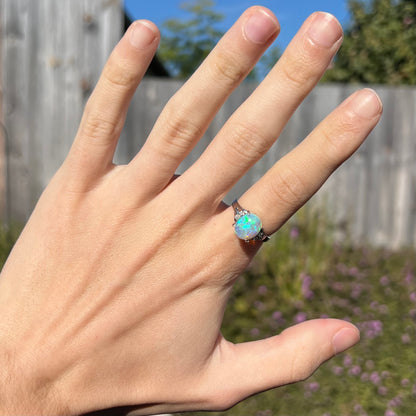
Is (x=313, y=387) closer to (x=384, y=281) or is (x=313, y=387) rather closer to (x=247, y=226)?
(x=384, y=281)

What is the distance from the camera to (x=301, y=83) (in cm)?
134

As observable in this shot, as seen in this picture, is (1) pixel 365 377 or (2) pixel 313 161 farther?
(1) pixel 365 377

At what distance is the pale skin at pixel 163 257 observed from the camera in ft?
4.49

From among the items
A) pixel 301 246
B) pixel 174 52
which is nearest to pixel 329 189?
pixel 301 246

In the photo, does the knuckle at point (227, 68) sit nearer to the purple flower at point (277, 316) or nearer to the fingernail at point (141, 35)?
the fingernail at point (141, 35)

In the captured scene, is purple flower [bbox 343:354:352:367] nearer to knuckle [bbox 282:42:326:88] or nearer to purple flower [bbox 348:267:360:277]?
purple flower [bbox 348:267:360:277]

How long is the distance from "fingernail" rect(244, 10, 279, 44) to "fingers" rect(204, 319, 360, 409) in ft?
2.86

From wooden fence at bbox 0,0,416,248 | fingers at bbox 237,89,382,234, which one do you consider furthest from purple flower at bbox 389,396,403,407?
wooden fence at bbox 0,0,416,248

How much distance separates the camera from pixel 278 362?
1439mm

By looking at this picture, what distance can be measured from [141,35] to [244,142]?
0.43 m

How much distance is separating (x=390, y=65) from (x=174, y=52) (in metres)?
15.3

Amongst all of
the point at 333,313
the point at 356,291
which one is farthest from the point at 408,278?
the point at 333,313

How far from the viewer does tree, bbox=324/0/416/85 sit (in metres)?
7.45

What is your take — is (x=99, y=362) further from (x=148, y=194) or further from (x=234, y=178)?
(x=234, y=178)
